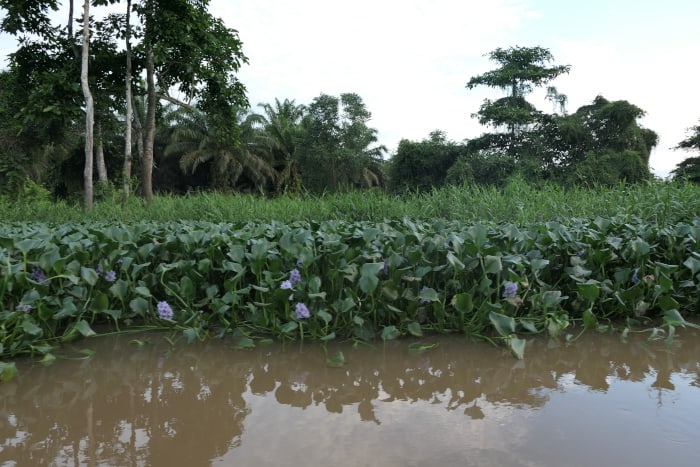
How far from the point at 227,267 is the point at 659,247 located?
10.5 ft

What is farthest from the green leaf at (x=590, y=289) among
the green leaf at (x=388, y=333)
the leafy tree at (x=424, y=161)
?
the leafy tree at (x=424, y=161)

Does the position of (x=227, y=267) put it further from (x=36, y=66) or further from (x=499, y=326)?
(x=36, y=66)

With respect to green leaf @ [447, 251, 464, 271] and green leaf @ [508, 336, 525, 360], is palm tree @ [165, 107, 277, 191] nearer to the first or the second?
green leaf @ [447, 251, 464, 271]

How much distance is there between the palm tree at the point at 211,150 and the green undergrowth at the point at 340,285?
26712 mm

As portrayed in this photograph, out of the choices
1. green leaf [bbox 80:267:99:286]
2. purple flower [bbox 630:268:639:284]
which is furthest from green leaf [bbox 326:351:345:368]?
purple flower [bbox 630:268:639:284]

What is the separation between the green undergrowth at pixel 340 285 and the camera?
9.70ft

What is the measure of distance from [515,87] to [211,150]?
781 inches

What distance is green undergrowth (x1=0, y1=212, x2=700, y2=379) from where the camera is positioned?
9.70 ft

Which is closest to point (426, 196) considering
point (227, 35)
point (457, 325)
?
point (457, 325)

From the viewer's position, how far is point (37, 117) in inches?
608

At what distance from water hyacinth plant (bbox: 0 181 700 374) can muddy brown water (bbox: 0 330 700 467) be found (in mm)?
174

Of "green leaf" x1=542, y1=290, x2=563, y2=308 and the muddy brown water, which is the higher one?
"green leaf" x1=542, y1=290, x2=563, y2=308

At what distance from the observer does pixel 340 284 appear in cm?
314

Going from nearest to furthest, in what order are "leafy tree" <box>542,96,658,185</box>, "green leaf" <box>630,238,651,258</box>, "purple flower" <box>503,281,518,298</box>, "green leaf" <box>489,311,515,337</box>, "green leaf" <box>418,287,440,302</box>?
"green leaf" <box>489,311,515,337</box>, "green leaf" <box>418,287,440,302</box>, "purple flower" <box>503,281,518,298</box>, "green leaf" <box>630,238,651,258</box>, "leafy tree" <box>542,96,658,185</box>
